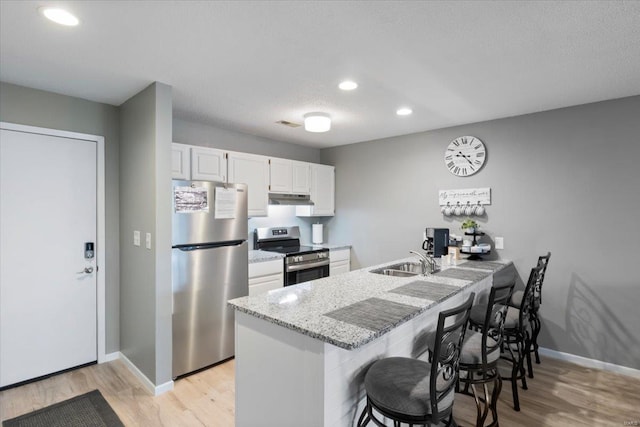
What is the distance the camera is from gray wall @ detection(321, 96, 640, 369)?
288 centimetres

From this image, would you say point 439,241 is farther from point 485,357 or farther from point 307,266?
point 485,357

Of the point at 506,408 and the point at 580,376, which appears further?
the point at 580,376

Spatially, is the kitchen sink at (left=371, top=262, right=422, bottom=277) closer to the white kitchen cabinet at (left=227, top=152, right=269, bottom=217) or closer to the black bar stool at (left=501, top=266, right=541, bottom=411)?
the black bar stool at (left=501, top=266, right=541, bottom=411)

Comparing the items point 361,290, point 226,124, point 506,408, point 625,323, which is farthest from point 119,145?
point 625,323

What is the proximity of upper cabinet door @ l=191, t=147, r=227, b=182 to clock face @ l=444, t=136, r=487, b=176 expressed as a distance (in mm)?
2548

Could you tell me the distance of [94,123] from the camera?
9.85 ft

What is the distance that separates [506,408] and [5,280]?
3909mm

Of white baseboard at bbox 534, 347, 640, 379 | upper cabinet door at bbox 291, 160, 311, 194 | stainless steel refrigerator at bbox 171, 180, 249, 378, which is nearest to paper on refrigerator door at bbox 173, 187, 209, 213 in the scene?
stainless steel refrigerator at bbox 171, 180, 249, 378

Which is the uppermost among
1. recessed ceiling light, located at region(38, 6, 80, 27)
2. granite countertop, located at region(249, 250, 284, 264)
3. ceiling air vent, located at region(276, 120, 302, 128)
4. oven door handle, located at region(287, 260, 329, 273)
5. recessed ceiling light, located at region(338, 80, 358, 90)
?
recessed ceiling light, located at region(38, 6, 80, 27)

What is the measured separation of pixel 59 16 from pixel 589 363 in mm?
4687

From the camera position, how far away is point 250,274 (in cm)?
343

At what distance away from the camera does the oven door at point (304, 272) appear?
3.84m

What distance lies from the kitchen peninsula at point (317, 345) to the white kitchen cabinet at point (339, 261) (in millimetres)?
2310

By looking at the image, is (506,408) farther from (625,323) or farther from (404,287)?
(625,323)
